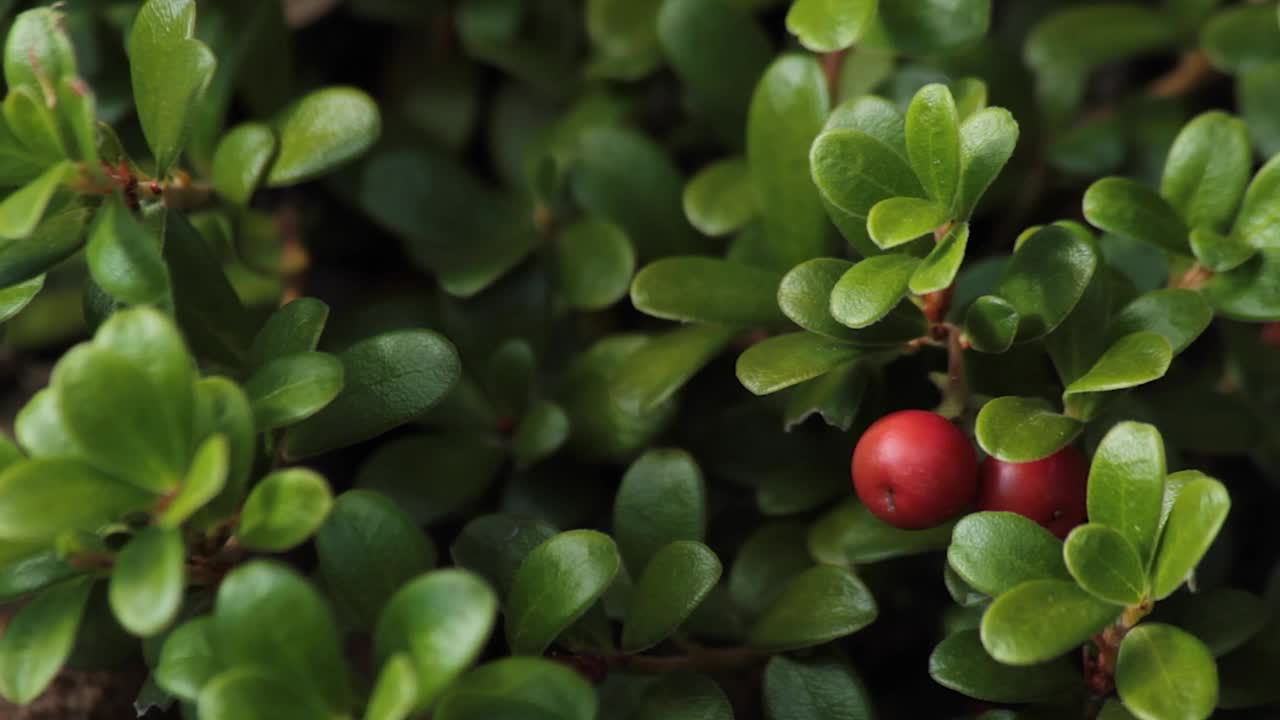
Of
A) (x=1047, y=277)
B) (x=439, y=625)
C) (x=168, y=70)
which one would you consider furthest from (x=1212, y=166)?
(x=168, y=70)

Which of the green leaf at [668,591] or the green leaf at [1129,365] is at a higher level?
the green leaf at [1129,365]

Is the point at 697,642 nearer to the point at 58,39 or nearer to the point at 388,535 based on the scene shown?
the point at 388,535

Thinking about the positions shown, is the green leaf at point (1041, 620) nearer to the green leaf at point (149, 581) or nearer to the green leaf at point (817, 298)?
the green leaf at point (817, 298)

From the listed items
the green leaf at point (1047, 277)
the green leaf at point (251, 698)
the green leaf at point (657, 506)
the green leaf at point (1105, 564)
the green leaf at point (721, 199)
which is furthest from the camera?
the green leaf at point (721, 199)

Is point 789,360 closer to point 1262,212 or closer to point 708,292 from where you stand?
point 708,292

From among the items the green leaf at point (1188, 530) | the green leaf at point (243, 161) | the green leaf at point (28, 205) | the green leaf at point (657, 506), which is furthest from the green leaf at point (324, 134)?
the green leaf at point (1188, 530)
